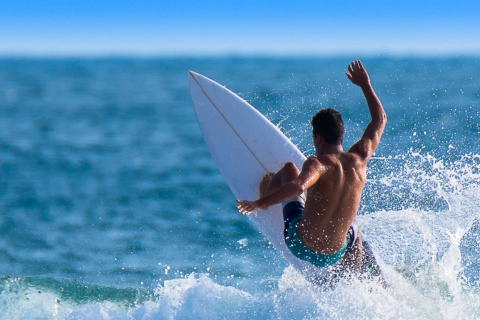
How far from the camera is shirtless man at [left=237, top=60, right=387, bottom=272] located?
5289 millimetres

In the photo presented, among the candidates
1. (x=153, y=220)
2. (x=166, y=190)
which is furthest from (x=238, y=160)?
(x=166, y=190)

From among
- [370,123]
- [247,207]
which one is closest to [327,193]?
[247,207]

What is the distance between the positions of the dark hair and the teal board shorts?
73cm

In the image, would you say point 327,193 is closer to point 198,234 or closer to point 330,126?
point 330,126

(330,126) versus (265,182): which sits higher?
(330,126)

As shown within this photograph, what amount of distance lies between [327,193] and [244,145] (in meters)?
2.03

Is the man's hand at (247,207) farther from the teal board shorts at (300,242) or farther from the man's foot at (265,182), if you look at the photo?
the man's foot at (265,182)

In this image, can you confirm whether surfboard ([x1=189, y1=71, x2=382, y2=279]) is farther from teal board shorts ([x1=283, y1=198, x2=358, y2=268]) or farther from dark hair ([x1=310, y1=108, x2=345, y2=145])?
dark hair ([x1=310, y1=108, x2=345, y2=145])

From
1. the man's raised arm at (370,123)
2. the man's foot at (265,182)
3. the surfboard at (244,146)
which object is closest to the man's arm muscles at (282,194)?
the man's raised arm at (370,123)

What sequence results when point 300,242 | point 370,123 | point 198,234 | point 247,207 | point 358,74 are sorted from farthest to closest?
point 198,234 → point 358,74 → point 370,123 → point 300,242 → point 247,207

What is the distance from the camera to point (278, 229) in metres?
6.96

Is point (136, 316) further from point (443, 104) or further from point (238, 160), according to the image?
point (443, 104)

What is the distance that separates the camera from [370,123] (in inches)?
239

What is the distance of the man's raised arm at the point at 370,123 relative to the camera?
573cm
